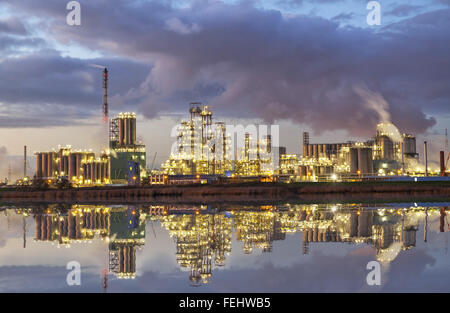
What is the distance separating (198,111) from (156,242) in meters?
88.3

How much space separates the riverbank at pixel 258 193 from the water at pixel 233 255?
37.2m

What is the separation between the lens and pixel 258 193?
3172 inches

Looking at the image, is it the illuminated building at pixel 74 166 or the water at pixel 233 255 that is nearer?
the water at pixel 233 255

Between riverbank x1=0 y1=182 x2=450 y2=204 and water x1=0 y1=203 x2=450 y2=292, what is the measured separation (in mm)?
37162

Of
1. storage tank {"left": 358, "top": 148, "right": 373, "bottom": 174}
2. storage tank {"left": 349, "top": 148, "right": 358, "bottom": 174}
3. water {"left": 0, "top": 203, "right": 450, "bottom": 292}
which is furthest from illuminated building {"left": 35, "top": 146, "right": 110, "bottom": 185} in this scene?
water {"left": 0, "top": 203, "right": 450, "bottom": 292}

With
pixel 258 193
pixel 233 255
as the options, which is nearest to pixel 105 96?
pixel 258 193

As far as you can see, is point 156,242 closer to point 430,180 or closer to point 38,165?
point 430,180

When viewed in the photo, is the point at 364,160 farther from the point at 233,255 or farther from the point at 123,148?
the point at 233,255

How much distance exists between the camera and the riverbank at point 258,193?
74250 mm

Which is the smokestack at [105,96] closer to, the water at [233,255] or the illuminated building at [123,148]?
the illuminated building at [123,148]

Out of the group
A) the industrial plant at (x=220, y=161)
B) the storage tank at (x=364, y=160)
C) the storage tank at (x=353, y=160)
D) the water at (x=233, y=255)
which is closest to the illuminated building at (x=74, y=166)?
the industrial plant at (x=220, y=161)

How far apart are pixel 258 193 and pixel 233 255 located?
5849cm

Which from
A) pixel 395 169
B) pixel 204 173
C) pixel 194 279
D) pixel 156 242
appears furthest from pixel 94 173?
pixel 194 279

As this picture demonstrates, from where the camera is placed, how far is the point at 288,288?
51.1 feet
